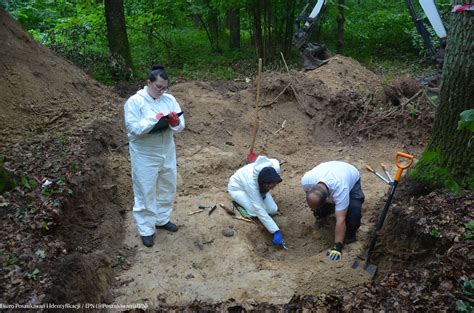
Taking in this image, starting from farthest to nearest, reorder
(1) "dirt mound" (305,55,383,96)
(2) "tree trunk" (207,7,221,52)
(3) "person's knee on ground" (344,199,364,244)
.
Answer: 1. (2) "tree trunk" (207,7,221,52)
2. (1) "dirt mound" (305,55,383,96)
3. (3) "person's knee on ground" (344,199,364,244)

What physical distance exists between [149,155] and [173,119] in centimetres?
49

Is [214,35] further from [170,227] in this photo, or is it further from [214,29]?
[170,227]

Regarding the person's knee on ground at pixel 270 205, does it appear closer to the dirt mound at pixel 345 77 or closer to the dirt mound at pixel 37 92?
the dirt mound at pixel 37 92

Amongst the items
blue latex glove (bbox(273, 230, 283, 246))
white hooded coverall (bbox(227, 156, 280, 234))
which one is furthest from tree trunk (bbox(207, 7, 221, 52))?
blue latex glove (bbox(273, 230, 283, 246))

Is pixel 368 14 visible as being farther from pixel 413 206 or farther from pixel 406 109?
pixel 413 206

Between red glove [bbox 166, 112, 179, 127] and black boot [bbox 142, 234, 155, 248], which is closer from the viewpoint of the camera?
red glove [bbox 166, 112, 179, 127]

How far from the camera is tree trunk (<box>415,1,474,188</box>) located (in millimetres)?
4000

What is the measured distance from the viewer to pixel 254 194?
16.8 ft

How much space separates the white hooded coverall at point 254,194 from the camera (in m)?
5.03

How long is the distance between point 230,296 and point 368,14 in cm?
1228

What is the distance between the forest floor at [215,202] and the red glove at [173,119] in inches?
55.0

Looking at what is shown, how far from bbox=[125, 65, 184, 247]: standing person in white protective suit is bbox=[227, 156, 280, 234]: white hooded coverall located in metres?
1.00

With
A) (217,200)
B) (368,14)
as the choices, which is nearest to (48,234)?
(217,200)

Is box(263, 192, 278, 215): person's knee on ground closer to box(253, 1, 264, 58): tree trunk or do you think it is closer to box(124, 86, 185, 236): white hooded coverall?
box(124, 86, 185, 236): white hooded coverall
